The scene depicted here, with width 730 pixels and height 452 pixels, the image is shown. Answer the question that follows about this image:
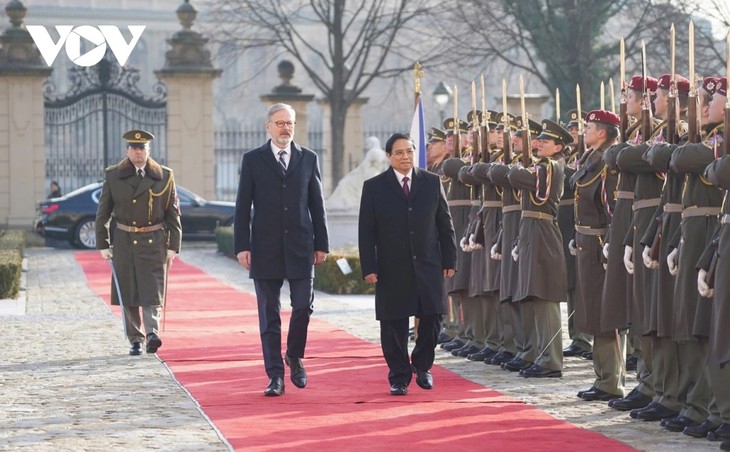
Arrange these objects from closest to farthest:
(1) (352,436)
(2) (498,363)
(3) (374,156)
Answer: (1) (352,436), (2) (498,363), (3) (374,156)

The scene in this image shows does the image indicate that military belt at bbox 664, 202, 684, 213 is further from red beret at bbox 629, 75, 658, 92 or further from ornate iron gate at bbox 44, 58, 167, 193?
ornate iron gate at bbox 44, 58, 167, 193

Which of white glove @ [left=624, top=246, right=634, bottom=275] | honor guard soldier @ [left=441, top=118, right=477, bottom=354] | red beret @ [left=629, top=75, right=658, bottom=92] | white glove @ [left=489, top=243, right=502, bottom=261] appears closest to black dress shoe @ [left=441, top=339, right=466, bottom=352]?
honor guard soldier @ [left=441, top=118, right=477, bottom=354]

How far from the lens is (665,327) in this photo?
9.34 m

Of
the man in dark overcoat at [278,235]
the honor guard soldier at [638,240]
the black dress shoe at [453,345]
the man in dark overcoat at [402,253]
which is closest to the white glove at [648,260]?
the honor guard soldier at [638,240]

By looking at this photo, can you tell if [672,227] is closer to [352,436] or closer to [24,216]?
[352,436]

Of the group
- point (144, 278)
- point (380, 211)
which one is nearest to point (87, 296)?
point (144, 278)

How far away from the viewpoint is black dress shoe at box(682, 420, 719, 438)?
8789 mm

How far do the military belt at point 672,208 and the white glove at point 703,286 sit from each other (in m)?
0.65

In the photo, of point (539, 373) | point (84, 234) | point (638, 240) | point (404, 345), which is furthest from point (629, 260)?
point (84, 234)

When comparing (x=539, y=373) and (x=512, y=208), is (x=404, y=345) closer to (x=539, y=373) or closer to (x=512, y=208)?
(x=539, y=373)

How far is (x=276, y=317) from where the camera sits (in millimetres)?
10812

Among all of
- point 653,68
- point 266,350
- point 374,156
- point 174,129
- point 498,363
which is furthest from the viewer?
point 174,129

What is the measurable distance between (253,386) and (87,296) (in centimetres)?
975

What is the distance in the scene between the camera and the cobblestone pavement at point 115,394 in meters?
8.80
